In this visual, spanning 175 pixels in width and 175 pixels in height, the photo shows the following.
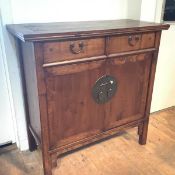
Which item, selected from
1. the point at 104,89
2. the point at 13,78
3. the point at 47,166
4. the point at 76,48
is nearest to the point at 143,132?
the point at 104,89

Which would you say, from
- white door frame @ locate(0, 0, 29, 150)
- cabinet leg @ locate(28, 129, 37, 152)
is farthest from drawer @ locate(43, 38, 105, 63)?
cabinet leg @ locate(28, 129, 37, 152)

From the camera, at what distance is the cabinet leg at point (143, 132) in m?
1.87

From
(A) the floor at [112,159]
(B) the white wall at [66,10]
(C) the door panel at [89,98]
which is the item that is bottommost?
(A) the floor at [112,159]

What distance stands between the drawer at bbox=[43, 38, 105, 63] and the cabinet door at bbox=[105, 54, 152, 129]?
0.50ft

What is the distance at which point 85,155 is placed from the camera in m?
1.79

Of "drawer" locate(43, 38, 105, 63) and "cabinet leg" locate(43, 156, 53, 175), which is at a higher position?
"drawer" locate(43, 38, 105, 63)

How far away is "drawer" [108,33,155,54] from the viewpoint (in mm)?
1416

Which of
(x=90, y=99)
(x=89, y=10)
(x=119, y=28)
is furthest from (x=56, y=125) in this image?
(x=89, y=10)

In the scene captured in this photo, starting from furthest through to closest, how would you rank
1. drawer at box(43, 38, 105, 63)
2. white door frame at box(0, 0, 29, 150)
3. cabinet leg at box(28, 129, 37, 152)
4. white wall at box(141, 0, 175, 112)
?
white wall at box(141, 0, 175, 112) < cabinet leg at box(28, 129, 37, 152) < white door frame at box(0, 0, 29, 150) < drawer at box(43, 38, 105, 63)

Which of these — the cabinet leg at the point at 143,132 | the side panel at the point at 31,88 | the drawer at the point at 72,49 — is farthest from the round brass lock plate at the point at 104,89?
the cabinet leg at the point at 143,132

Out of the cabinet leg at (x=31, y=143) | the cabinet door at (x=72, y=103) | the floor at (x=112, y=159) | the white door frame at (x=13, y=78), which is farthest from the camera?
the cabinet leg at (x=31, y=143)

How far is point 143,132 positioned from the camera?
Answer: 1888 mm

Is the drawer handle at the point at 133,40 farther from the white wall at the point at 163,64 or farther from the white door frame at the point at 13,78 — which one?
the white door frame at the point at 13,78

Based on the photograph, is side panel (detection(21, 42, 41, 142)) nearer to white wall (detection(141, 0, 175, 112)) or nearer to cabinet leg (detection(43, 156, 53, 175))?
cabinet leg (detection(43, 156, 53, 175))
